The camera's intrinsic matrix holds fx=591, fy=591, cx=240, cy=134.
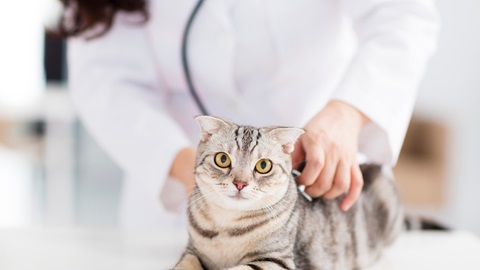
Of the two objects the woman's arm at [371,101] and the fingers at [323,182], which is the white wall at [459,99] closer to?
the woman's arm at [371,101]

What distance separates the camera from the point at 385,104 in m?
0.59

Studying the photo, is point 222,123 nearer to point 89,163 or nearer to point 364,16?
point 364,16

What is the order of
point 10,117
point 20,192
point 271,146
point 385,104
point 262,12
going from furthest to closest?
point 10,117 < point 20,192 < point 262,12 < point 385,104 < point 271,146

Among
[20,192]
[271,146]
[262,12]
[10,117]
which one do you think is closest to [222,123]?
[271,146]

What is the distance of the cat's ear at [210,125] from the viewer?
0.46 metres

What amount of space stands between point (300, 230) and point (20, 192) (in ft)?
9.55

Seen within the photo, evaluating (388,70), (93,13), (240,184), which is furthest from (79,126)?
(240,184)

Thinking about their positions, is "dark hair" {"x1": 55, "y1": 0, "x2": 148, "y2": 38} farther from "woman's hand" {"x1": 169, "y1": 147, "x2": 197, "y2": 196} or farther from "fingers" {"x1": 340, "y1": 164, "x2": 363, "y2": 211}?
"fingers" {"x1": 340, "y1": 164, "x2": 363, "y2": 211}

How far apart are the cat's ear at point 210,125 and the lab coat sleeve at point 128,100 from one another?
203 millimetres

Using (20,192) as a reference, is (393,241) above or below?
above

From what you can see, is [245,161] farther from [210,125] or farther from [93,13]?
[93,13]

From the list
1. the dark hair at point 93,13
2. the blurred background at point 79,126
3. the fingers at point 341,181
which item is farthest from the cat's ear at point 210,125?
the blurred background at point 79,126

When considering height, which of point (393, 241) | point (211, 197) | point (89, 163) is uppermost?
point (211, 197)

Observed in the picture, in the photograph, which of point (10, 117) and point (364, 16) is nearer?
point (364, 16)
